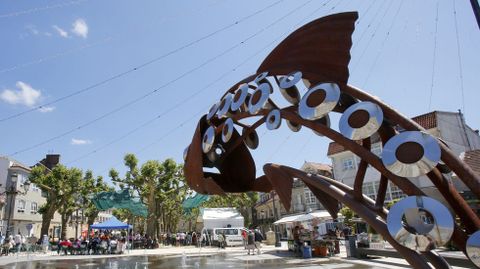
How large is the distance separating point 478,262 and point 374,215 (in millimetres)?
1369

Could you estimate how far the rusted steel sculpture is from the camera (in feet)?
14.8

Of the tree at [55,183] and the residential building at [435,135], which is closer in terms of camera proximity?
the residential building at [435,135]

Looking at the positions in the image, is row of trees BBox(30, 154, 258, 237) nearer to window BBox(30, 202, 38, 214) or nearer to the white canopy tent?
the white canopy tent

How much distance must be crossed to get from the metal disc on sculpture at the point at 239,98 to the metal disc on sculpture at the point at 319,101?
1.91m

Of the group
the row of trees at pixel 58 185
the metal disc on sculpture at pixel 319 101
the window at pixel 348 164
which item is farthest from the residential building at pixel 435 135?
the row of trees at pixel 58 185

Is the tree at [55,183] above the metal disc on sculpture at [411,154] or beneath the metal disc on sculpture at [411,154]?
above

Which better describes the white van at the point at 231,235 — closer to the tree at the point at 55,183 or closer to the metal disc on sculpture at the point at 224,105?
the tree at the point at 55,183

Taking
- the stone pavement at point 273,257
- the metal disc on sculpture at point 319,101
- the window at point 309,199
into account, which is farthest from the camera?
the window at point 309,199

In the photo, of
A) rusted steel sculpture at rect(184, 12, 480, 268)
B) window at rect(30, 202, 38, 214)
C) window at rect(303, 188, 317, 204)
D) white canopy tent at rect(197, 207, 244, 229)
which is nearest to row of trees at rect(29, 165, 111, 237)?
window at rect(30, 202, 38, 214)

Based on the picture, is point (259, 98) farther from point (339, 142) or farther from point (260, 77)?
point (339, 142)

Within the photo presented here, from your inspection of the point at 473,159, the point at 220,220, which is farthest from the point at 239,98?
the point at 220,220

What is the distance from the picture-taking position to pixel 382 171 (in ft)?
17.1

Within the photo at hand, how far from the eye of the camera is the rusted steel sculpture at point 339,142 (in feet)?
14.8

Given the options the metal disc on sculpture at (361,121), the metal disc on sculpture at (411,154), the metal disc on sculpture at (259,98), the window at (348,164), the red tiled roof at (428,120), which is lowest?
the metal disc on sculpture at (411,154)
